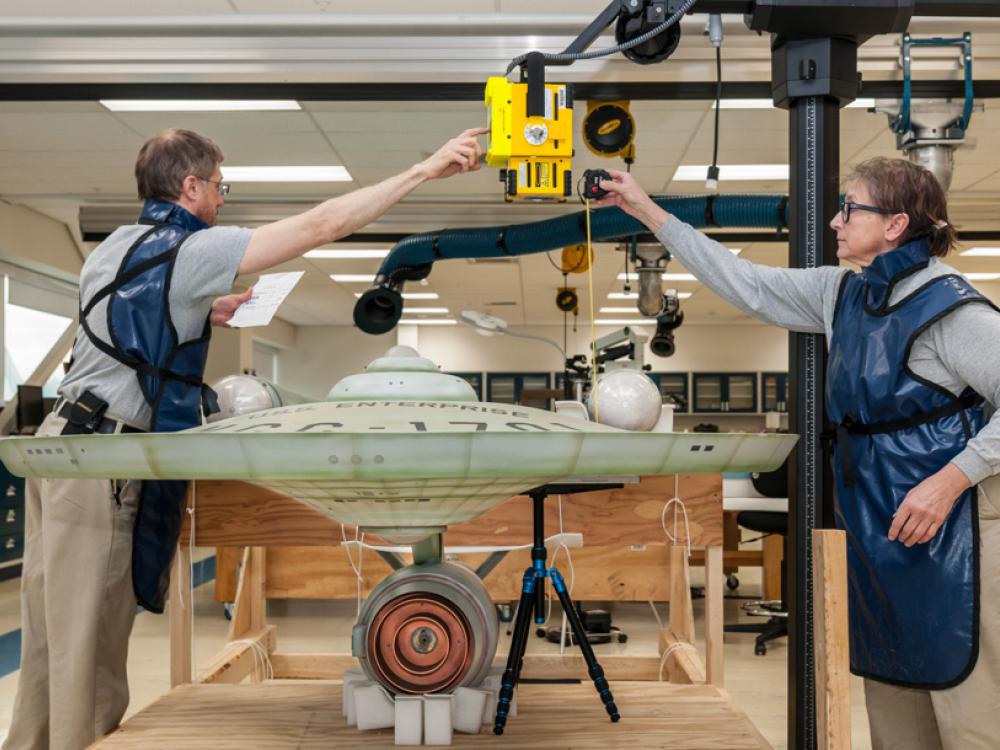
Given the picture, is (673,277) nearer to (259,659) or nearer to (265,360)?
(265,360)

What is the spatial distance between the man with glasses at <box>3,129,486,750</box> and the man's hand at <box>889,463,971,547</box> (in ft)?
2.94

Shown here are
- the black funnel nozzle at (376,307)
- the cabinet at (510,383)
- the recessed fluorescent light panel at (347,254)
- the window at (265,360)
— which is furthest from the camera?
the window at (265,360)

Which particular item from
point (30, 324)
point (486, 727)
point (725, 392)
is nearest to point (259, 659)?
point (486, 727)

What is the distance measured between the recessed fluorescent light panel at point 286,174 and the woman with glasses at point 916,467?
5022mm

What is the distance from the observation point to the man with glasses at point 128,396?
5.12 ft

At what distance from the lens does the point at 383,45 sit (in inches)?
129

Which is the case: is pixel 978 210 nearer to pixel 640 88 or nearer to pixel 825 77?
pixel 640 88

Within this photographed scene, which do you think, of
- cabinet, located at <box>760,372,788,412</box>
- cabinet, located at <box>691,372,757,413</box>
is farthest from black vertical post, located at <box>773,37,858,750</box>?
cabinet, located at <box>760,372,788,412</box>

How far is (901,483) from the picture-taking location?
1.56 meters

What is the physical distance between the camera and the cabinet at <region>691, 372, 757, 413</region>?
14375 mm

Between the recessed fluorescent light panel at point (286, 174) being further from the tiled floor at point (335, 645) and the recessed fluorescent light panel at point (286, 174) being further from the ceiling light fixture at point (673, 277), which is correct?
the ceiling light fixture at point (673, 277)

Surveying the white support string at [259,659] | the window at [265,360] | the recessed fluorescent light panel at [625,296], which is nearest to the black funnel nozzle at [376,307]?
the white support string at [259,659]

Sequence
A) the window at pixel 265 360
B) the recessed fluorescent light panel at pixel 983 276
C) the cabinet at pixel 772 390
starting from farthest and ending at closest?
the window at pixel 265 360, the cabinet at pixel 772 390, the recessed fluorescent light panel at pixel 983 276

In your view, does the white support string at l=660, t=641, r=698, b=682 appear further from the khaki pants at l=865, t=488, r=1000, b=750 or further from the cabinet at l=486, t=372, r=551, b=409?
the cabinet at l=486, t=372, r=551, b=409
